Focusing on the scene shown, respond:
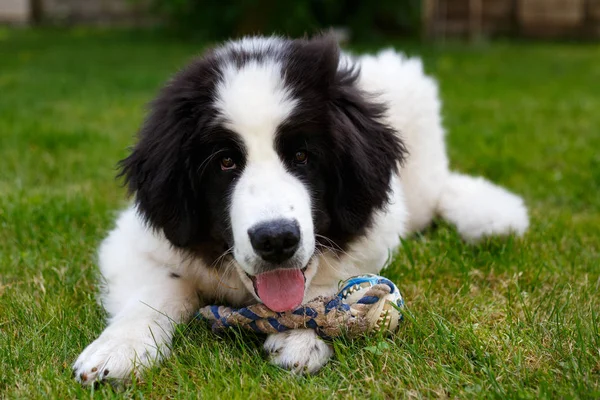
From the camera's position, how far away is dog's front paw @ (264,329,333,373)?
2082mm

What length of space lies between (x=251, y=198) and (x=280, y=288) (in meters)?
0.34

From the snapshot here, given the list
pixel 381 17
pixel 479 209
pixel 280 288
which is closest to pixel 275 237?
pixel 280 288

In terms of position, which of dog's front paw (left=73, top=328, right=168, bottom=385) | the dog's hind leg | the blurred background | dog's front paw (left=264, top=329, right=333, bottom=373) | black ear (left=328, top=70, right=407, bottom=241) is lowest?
the blurred background

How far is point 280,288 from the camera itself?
226 cm

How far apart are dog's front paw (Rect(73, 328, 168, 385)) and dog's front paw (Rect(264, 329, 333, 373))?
344 mm

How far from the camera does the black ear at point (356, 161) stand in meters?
2.39

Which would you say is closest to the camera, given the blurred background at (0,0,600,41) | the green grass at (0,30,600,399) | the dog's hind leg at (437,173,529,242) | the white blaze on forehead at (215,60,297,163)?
the green grass at (0,30,600,399)

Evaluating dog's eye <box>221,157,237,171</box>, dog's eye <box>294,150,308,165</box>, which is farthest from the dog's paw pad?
dog's eye <box>294,150,308,165</box>

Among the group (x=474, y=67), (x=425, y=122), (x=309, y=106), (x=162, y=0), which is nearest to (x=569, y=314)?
(x=309, y=106)

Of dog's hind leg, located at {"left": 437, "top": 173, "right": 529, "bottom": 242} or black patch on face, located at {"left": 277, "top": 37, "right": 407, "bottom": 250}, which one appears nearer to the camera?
black patch on face, located at {"left": 277, "top": 37, "right": 407, "bottom": 250}

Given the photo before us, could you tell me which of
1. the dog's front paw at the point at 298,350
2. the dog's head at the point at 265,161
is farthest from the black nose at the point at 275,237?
the dog's front paw at the point at 298,350

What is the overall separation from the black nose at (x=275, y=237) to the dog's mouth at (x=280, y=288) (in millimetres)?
182

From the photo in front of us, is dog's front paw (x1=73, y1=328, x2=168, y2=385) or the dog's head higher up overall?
the dog's head

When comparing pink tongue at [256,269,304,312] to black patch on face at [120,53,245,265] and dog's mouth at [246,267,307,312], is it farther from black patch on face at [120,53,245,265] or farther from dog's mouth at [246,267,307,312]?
black patch on face at [120,53,245,265]
